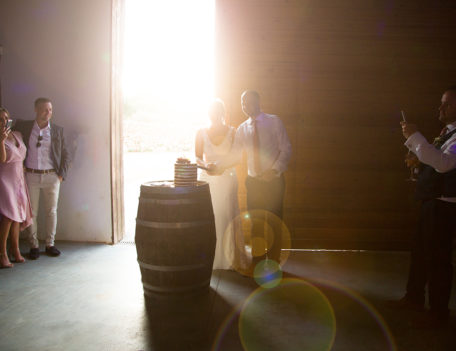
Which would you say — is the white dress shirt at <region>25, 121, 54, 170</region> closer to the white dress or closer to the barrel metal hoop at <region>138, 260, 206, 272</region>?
the white dress

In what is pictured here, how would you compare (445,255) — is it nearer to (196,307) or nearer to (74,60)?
(196,307)

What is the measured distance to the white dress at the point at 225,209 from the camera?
342cm

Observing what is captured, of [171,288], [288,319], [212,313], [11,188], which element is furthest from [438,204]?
[11,188]

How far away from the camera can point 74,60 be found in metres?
4.26

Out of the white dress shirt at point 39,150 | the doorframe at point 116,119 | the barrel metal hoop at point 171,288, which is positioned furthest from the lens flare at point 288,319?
the white dress shirt at point 39,150

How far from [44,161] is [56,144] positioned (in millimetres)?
222

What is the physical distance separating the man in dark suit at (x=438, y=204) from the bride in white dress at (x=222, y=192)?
5.22ft

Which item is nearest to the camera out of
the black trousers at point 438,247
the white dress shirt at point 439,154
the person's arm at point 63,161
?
the white dress shirt at point 439,154

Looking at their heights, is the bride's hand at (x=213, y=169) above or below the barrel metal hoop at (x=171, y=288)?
above

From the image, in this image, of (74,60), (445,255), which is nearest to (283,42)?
(74,60)

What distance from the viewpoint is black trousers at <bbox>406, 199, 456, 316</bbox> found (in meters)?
2.36

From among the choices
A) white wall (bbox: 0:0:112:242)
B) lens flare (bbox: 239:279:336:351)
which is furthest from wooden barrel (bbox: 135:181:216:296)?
white wall (bbox: 0:0:112:242)

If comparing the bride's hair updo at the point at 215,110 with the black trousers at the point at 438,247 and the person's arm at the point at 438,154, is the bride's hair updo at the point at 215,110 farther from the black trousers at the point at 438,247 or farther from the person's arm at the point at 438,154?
the black trousers at the point at 438,247

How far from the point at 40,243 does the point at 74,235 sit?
1.31ft
